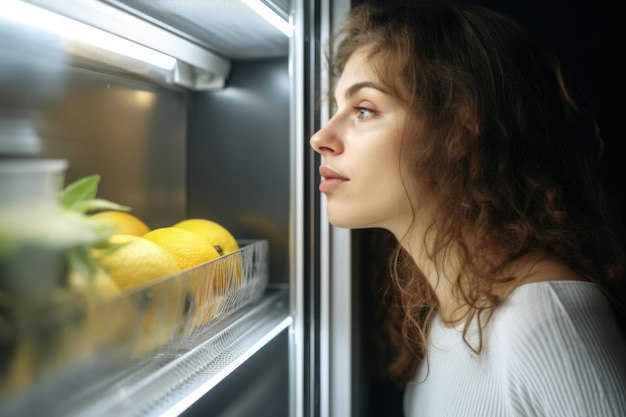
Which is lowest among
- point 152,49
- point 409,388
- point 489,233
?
point 409,388

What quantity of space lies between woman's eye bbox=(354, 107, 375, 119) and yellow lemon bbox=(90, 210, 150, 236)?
15.8 inches

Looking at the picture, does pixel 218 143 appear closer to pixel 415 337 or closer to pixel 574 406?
pixel 415 337

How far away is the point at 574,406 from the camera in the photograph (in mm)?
690

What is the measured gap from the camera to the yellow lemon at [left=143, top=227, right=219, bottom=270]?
2.20 ft

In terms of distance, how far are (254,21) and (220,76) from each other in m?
0.16

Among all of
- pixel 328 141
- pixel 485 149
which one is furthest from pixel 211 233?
pixel 485 149

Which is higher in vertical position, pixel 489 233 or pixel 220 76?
pixel 220 76

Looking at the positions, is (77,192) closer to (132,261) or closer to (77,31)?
(132,261)

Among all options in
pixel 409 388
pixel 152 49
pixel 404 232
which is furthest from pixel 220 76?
pixel 409 388

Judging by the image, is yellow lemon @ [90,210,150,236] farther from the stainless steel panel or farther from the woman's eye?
the woman's eye

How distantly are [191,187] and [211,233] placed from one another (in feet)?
0.40

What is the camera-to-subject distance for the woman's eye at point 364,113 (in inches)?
34.6

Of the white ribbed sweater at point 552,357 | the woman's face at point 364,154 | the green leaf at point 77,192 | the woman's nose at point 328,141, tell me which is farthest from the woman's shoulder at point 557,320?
the green leaf at point 77,192

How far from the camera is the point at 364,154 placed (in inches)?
33.7
